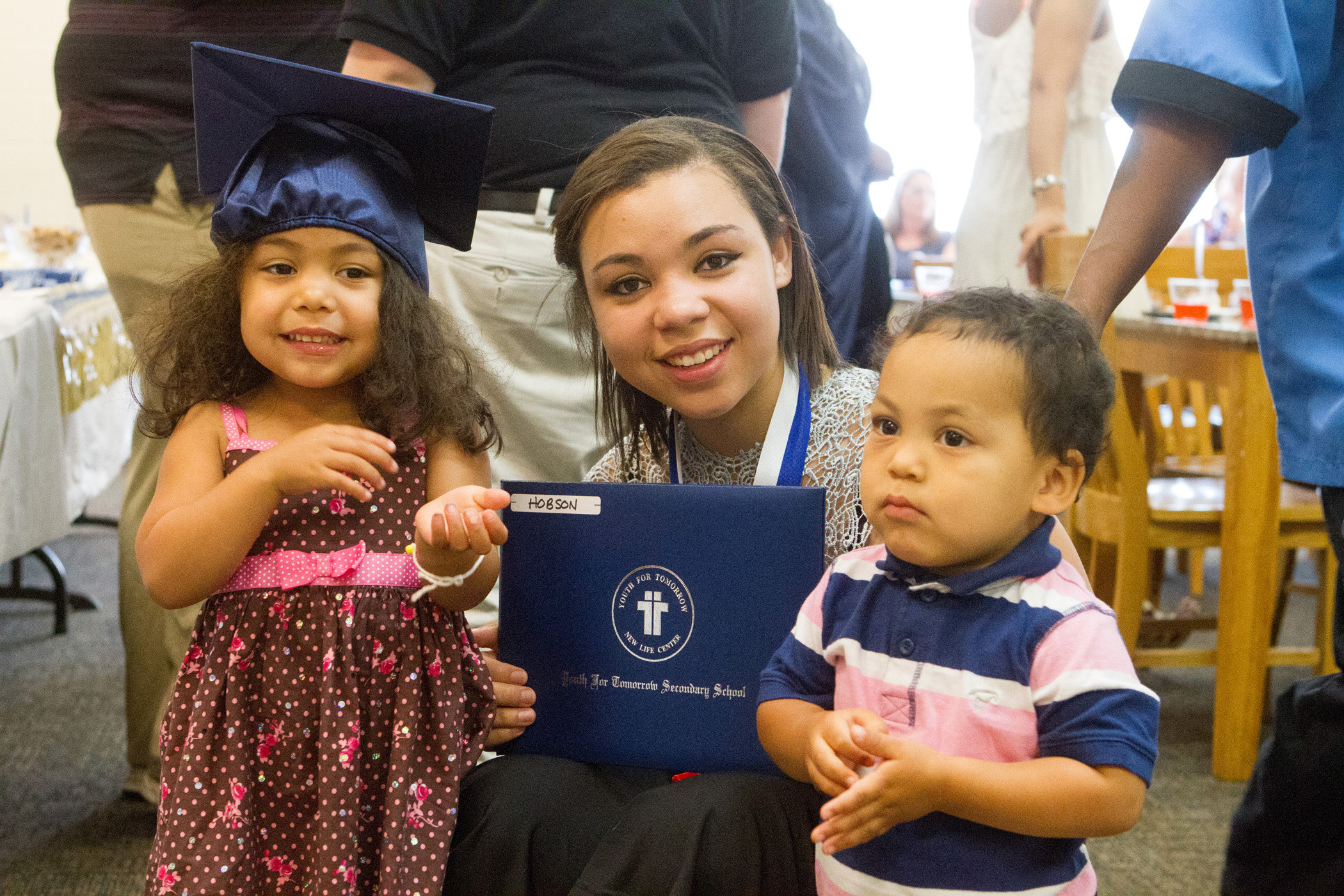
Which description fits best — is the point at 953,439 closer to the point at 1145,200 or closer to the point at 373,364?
the point at 1145,200

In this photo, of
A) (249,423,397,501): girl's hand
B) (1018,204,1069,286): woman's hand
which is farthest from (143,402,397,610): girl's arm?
(1018,204,1069,286): woman's hand

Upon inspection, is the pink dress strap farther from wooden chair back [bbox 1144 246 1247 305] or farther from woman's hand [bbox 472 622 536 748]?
wooden chair back [bbox 1144 246 1247 305]

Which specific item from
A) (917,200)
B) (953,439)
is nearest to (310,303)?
(953,439)

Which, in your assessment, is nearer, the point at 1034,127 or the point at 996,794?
the point at 996,794

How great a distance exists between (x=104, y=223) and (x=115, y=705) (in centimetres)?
129

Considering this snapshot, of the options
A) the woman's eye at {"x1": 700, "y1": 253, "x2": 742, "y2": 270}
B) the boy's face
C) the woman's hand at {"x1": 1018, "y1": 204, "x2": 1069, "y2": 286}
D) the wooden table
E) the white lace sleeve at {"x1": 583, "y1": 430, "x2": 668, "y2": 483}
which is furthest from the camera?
the woman's hand at {"x1": 1018, "y1": 204, "x2": 1069, "y2": 286}

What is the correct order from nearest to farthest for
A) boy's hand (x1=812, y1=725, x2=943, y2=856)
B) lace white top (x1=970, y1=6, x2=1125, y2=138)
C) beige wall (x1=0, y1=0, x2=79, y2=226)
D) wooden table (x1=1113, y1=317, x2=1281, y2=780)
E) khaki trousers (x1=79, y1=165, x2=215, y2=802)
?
boy's hand (x1=812, y1=725, x2=943, y2=856), khaki trousers (x1=79, y1=165, x2=215, y2=802), wooden table (x1=1113, y1=317, x2=1281, y2=780), lace white top (x1=970, y1=6, x2=1125, y2=138), beige wall (x1=0, y1=0, x2=79, y2=226)

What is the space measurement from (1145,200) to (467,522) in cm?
73

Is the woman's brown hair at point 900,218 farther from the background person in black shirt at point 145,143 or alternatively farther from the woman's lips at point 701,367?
the woman's lips at point 701,367

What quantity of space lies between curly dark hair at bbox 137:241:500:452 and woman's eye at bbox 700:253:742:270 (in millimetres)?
326

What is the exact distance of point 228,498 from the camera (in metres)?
1.14

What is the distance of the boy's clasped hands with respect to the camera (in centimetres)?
83

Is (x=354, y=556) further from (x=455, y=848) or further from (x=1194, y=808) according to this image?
(x=1194, y=808)

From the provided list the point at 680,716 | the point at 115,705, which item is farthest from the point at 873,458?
the point at 115,705
